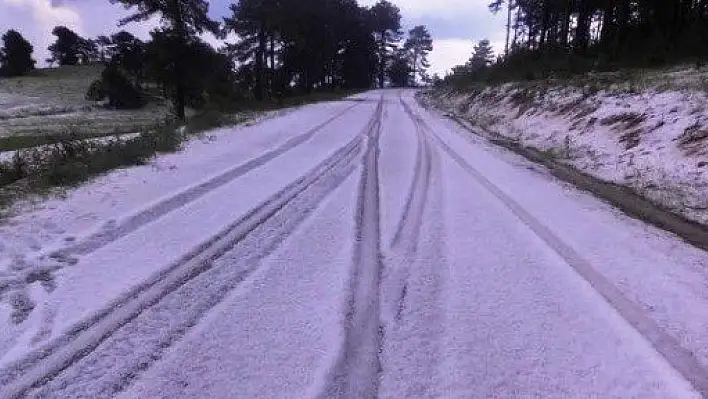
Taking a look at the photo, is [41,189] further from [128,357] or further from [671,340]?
[671,340]

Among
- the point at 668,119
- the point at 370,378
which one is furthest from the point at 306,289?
the point at 668,119

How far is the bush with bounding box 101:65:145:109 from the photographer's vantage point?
46.6 metres

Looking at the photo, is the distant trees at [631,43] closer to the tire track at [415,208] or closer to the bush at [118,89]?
the tire track at [415,208]

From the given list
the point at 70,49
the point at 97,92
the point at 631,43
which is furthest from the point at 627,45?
the point at 70,49

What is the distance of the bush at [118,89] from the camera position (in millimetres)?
46594

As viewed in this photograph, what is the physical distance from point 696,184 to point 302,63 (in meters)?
44.1

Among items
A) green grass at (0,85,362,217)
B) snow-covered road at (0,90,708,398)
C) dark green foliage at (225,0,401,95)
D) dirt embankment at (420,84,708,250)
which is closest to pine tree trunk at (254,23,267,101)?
dark green foliage at (225,0,401,95)

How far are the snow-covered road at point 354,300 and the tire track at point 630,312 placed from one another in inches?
0.6

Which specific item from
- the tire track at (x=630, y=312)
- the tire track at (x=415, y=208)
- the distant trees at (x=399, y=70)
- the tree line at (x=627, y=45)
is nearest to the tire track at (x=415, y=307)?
the tire track at (x=415, y=208)

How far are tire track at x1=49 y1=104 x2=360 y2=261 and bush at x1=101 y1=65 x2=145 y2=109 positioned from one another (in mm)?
43122

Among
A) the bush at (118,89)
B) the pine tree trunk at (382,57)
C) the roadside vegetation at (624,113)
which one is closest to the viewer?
the roadside vegetation at (624,113)

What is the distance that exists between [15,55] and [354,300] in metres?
76.1

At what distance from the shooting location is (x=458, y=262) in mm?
4590

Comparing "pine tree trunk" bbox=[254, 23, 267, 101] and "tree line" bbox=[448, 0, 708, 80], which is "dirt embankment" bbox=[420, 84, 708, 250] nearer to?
"tree line" bbox=[448, 0, 708, 80]
